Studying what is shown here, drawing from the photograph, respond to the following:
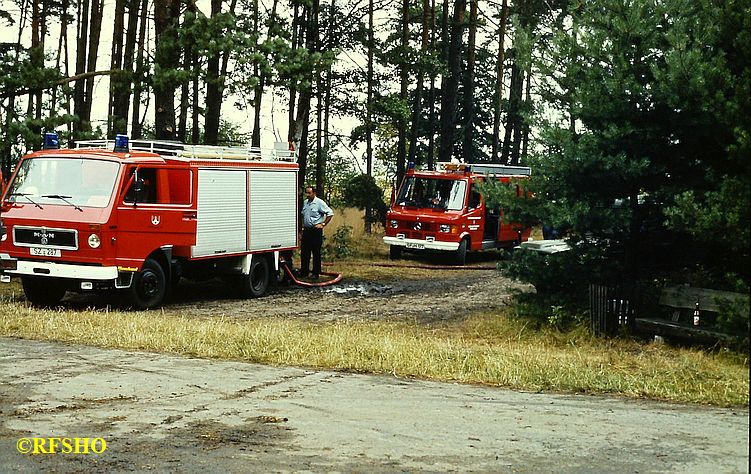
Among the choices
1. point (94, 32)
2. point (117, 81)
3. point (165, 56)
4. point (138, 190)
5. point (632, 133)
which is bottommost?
point (138, 190)

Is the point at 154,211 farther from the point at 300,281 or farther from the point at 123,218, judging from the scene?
the point at 300,281

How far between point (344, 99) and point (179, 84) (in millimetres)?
14083

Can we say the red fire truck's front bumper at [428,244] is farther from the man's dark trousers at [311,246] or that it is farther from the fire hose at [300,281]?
the fire hose at [300,281]

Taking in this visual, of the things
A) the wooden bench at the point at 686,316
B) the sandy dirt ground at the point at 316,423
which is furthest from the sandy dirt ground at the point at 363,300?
the sandy dirt ground at the point at 316,423

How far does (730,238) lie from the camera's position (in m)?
3.62

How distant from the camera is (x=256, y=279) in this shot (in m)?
20.6

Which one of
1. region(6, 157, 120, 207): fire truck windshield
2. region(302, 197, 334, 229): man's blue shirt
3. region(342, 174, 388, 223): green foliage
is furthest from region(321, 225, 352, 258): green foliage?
region(6, 157, 120, 207): fire truck windshield

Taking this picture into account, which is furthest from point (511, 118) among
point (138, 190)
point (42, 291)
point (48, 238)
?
point (48, 238)

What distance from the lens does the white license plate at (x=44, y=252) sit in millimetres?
16516

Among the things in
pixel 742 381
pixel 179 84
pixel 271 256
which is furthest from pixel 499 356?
pixel 179 84

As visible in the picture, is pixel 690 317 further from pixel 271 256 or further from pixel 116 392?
pixel 271 256

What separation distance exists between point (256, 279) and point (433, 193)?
879 centimetres

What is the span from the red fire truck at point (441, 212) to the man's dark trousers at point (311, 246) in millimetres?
5060

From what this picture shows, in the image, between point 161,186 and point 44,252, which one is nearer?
point 44,252
